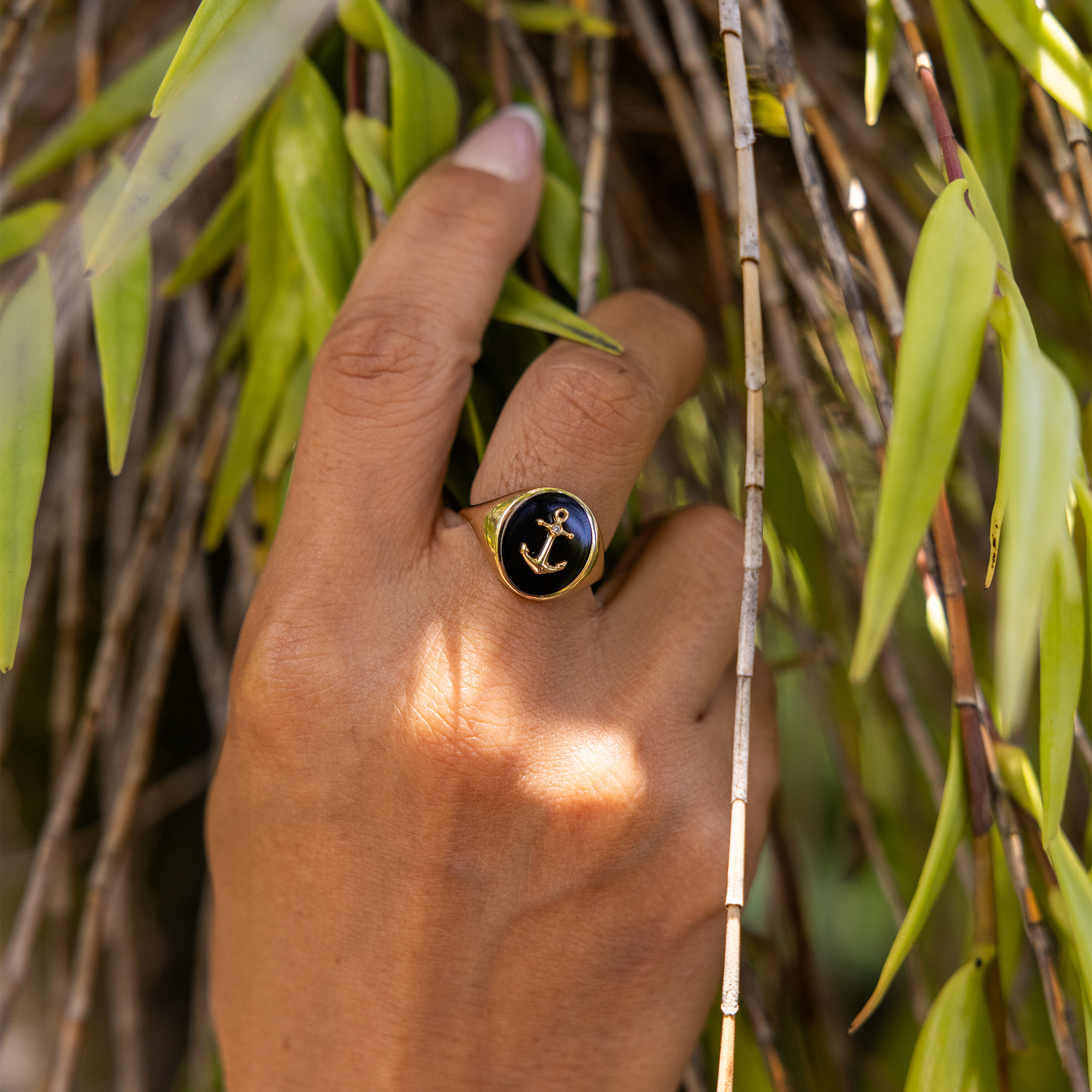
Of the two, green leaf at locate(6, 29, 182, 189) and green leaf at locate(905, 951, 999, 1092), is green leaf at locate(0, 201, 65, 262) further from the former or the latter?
green leaf at locate(905, 951, 999, 1092)

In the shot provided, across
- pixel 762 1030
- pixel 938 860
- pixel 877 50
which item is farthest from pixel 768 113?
pixel 762 1030

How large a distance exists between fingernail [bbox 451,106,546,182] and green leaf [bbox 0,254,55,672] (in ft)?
0.76

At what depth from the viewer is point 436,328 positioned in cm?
45

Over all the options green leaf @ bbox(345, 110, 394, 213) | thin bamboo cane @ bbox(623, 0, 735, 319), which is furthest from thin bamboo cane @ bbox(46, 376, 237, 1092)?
thin bamboo cane @ bbox(623, 0, 735, 319)

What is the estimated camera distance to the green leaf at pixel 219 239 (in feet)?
1.79

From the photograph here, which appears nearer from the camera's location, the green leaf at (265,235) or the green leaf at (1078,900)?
the green leaf at (1078,900)

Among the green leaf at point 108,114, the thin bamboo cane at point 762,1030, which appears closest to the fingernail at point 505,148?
the green leaf at point 108,114

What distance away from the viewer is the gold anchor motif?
40 cm

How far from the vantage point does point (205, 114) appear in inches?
16.9

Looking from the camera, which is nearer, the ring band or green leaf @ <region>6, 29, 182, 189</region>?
the ring band

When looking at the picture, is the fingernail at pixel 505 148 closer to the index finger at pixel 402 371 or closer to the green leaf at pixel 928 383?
the index finger at pixel 402 371

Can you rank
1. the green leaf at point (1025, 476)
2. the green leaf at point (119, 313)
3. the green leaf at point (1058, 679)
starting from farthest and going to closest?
the green leaf at point (119, 313), the green leaf at point (1058, 679), the green leaf at point (1025, 476)

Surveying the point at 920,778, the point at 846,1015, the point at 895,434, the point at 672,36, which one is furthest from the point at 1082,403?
the point at 846,1015

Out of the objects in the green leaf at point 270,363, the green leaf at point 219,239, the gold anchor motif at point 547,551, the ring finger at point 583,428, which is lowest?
the gold anchor motif at point 547,551
